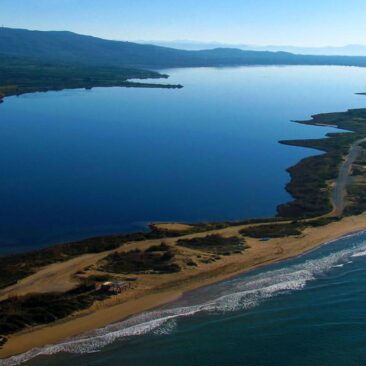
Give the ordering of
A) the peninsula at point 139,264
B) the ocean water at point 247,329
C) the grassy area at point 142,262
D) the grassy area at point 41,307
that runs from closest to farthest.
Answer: the ocean water at point 247,329 → the grassy area at point 41,307 → the peninsula at point 139,264 → the grassy area at point 142,262

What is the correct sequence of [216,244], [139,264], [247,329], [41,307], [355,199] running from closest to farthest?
[247,329], [41,307], [139,264], [216,244], [355,199]

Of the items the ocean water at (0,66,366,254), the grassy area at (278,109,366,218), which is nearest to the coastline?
the grassy area at (278,109,366,218)

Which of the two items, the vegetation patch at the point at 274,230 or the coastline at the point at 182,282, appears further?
the vegetation patch at the point at 274,230

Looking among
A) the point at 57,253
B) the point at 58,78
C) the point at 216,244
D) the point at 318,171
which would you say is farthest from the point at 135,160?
the point at 58,78

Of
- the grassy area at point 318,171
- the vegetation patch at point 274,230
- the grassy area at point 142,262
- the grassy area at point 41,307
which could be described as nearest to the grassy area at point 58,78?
the grassy area at point 318,171

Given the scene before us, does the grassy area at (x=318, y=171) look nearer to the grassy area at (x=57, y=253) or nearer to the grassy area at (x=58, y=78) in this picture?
the grassy area at (x=57, y=253)

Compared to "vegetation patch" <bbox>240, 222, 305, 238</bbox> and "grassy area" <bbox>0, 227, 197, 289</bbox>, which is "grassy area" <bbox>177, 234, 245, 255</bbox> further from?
"grassy area" <bbox>0, 227, 197, 289</bbox>

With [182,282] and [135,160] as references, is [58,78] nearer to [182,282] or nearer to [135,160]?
[135,160]
